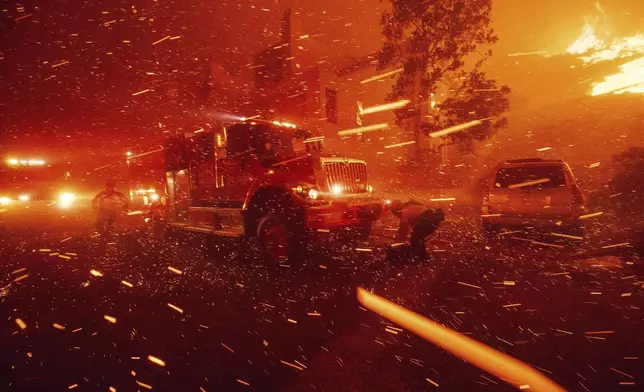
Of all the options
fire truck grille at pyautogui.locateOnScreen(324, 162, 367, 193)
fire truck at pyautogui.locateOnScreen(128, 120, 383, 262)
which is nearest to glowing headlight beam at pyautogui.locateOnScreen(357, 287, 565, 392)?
fire truck at pyautogui.locateOnScreen(128, 120, 383, 262)

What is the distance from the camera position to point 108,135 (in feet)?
75.8

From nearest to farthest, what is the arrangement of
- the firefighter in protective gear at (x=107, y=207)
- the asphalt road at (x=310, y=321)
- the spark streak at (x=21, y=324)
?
1. the asphalt road at (x=310, y=321)
2. the spark streak at (x=21, y=324)
3. the firefighter in protective gear at (x=107, y=207)

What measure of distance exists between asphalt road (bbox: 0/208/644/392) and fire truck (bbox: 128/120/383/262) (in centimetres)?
77

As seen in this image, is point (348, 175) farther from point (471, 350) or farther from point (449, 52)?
point (449, 52)

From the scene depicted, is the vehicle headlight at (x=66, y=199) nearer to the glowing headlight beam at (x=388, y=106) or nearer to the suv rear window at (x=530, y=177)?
the glowing headlight beam at (x=388, y=106)

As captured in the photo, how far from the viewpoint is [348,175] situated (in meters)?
7.41

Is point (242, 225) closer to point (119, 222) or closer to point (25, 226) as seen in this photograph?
point (119, 222)

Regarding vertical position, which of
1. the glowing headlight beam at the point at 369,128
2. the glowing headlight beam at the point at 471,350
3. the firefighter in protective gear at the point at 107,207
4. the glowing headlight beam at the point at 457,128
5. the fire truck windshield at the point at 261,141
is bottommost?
the glowing headlight beam at the point at 471,350

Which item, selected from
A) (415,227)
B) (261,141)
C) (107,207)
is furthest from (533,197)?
(107,207)

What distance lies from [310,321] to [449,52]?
15.3m

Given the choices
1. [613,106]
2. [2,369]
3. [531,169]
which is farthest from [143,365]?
[613,106]

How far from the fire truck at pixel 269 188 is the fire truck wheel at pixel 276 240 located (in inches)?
0.7

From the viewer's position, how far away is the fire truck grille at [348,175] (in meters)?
6.90

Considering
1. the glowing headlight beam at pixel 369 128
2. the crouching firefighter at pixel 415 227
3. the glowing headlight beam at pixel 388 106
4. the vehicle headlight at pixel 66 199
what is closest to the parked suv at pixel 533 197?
the crouching firefighter at pixel 415 227
